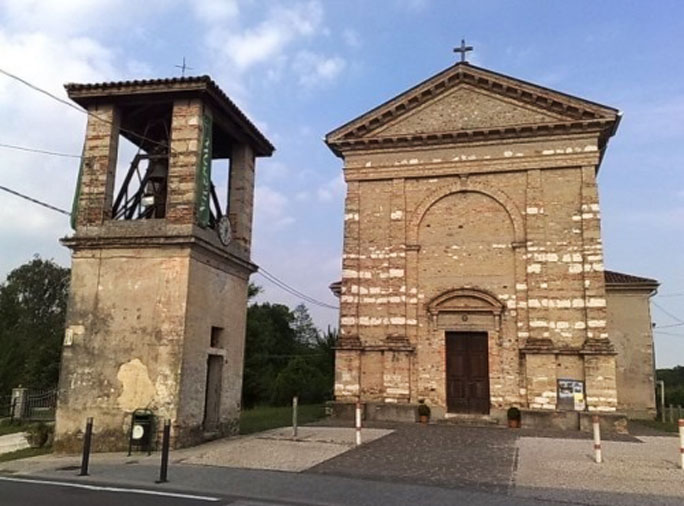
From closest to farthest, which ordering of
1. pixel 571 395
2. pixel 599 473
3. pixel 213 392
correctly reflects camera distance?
1. pixel 599 473
2. pixel 213 392
3. pixel 571 395

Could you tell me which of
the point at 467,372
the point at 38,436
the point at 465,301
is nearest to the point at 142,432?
the point at 38,436

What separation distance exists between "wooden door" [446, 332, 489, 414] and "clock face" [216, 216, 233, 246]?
Answer: 32.1 feet

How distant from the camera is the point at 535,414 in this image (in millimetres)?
19641

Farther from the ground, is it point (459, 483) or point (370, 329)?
point (370, 329)

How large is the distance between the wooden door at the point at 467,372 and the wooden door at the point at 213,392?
9439 mm

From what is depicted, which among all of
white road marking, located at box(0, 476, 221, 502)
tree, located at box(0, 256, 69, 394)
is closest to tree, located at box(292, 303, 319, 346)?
tree, located at box(0, 256, 69, 394)

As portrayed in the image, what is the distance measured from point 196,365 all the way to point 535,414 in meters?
11.9

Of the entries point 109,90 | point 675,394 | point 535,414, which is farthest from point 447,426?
point 675,394

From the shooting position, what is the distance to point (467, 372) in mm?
21203

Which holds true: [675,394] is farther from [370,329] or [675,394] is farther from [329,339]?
[370,329]

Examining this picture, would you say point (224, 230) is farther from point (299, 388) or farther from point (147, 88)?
point (299, 388)

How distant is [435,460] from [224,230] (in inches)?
301

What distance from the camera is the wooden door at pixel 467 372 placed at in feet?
68.5

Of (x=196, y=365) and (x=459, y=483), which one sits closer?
(x=459, y=483)
